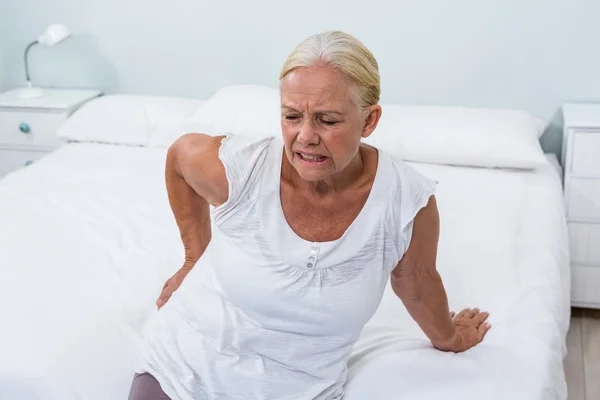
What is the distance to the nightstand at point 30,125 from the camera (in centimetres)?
309

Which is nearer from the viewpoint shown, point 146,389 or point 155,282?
point 146,389

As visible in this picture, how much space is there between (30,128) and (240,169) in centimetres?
205

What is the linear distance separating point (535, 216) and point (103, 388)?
1.38 meters

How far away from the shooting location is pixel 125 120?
295cm

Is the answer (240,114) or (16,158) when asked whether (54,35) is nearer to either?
(16,158)

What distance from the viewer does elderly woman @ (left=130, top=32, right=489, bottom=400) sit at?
1.33 meters

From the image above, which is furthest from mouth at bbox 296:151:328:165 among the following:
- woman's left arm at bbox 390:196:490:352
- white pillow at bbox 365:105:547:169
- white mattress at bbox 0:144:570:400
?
white pillow at bbox 365:105:547:169

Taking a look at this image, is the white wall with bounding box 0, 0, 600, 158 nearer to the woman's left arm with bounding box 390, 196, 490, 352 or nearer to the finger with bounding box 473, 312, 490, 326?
the finger with bounding box 473, 312, 490, 326

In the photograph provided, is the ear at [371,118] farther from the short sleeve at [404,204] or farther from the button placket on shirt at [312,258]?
the button placket on shirt at [312,258]

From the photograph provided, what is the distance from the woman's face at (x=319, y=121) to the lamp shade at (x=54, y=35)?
2068 mm

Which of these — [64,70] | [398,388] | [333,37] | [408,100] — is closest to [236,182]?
[333,37]

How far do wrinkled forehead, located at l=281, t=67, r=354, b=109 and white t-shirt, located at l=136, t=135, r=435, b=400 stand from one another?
0.18 m

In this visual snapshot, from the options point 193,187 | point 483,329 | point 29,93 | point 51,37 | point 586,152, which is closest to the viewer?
point 193,187

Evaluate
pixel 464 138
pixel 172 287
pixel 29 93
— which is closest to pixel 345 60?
pixel 172 287
